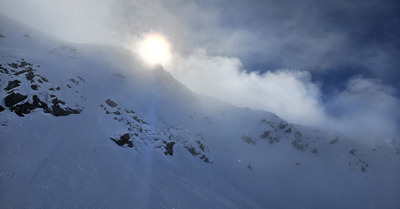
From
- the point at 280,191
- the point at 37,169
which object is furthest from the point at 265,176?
the point at 37,169

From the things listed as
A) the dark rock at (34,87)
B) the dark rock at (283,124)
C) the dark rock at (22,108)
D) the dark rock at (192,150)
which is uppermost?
the dark rock at (283,124)

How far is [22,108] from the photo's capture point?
13391 millimetres

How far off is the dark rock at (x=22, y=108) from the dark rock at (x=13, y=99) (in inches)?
15.8

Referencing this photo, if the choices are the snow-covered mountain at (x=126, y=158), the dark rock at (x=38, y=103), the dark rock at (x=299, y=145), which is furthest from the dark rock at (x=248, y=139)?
the dark rock at (x=38, y=103)

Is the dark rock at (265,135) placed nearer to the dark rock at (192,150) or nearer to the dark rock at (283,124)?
the dark rock at (283,124)

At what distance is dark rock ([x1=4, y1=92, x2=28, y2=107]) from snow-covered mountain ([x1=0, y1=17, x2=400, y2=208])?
62 millimetres

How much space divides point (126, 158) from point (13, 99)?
30.8 feet

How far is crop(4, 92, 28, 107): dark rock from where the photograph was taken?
13.1 meters

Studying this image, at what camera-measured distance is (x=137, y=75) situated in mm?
46750

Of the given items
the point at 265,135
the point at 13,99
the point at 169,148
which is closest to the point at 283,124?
the point at 265,135

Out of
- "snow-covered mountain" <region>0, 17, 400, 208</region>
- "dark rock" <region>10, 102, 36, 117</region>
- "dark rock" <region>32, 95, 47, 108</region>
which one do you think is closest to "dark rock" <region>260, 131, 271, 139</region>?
"snow-covered mountain" <region>0, 17, 400, 208</region>

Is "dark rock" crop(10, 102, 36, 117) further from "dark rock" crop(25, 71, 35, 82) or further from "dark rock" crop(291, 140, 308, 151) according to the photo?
"dark rock" crop(291, 140, 308, 151)

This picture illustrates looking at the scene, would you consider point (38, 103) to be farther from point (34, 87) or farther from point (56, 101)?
point (34, 87)

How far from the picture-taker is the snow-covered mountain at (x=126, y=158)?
9.66 m
